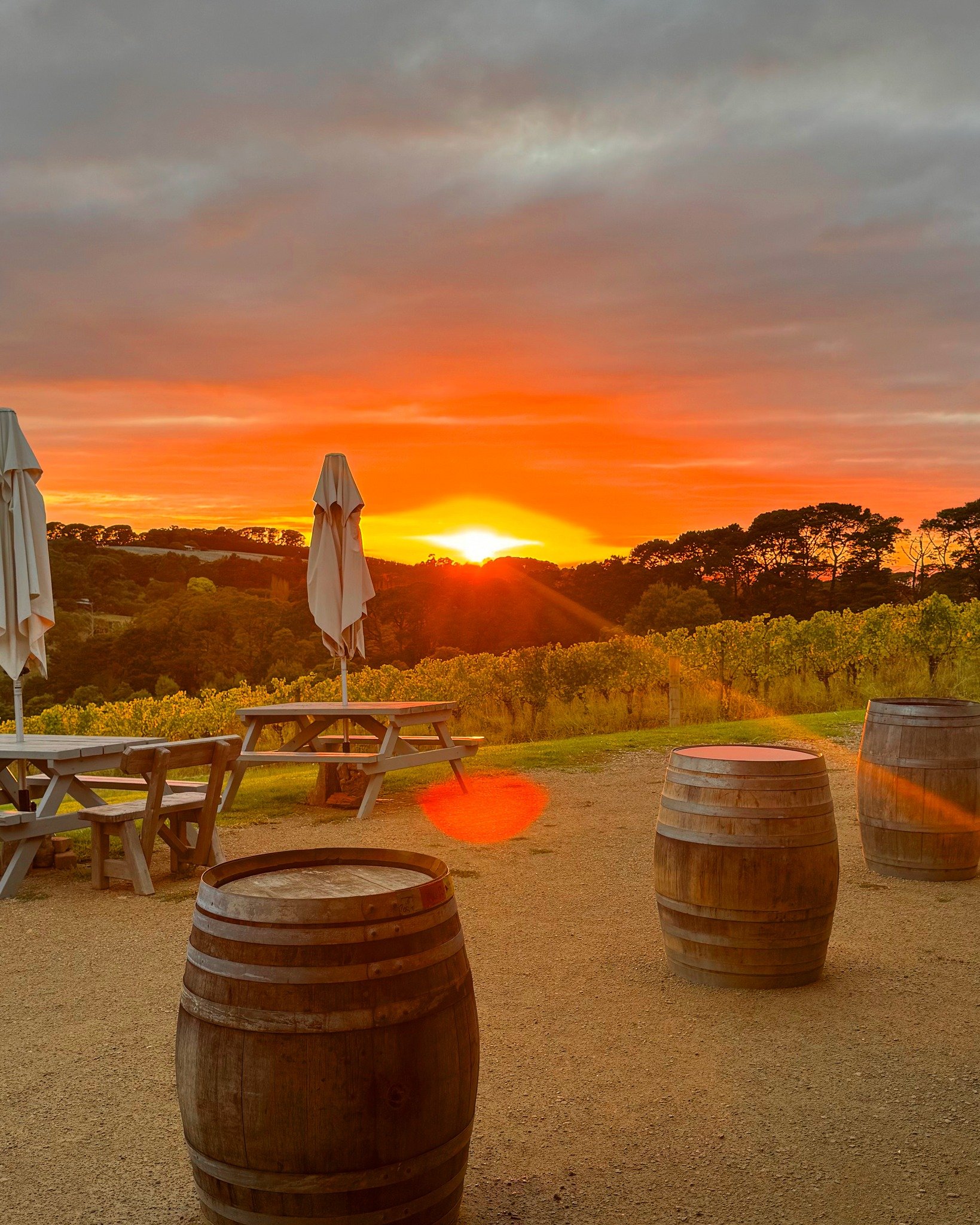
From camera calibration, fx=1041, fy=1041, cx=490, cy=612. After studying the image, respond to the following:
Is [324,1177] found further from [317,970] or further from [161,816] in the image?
[161,816]

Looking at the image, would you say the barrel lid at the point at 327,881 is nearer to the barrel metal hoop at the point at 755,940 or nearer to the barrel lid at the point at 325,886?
the barrel lid at the point at 325,886

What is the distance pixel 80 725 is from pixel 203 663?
38.2 ft

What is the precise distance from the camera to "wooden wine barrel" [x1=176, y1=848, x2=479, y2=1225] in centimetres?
239

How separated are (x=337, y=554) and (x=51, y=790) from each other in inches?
143

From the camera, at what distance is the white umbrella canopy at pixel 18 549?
7.05 metres

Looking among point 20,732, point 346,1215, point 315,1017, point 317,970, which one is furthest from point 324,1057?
point 20,732

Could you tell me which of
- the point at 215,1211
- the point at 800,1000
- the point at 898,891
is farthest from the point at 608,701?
the point at 215,1211

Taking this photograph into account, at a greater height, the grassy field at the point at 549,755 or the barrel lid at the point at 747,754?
the barrel lid at the point at 747,754

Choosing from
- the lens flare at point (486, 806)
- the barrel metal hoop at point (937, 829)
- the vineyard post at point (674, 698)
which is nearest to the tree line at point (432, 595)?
the vineyard post at point (674, 698)

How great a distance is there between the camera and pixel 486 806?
31.7ft

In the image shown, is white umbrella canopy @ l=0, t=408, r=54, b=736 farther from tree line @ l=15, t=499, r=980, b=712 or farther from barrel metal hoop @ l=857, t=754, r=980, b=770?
tree line @ l=15, t=499, r=980, b=712

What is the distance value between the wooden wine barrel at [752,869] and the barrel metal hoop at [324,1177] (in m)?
2.26

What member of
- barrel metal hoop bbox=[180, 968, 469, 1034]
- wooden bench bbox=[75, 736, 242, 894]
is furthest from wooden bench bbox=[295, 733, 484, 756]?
barrel metal hoop bbox=[180, 968, 469, 1034]

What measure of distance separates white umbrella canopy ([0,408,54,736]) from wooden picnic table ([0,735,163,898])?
431mm
